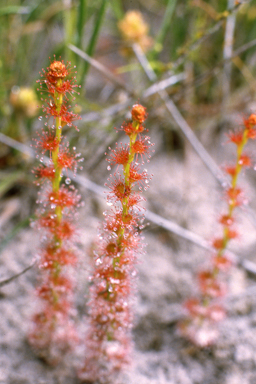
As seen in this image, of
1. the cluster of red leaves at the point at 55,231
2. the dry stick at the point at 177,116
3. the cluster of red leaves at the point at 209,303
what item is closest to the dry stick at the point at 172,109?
the dry stick at the point at 177,116

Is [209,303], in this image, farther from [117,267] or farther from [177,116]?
[177,116]

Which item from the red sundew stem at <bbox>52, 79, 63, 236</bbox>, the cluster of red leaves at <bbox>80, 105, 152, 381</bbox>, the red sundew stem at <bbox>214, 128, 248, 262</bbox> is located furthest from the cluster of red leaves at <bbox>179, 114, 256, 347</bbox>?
the red sundew stem at <bbox>52, 79, 63, 236</bbox>

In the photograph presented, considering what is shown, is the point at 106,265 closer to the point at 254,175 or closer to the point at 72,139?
the point at 72,139

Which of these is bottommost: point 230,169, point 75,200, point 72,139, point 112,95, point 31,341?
point 31,341

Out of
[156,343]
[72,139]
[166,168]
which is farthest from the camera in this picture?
[166,168]

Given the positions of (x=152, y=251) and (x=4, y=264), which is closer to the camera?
(x=4, y=264)

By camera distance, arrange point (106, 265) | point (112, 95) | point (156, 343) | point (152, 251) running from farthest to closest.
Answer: point (112, 95) < point (152, 251) < point (156, 343) < point (106, 265)

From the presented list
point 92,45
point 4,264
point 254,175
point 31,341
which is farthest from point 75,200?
point 254,175

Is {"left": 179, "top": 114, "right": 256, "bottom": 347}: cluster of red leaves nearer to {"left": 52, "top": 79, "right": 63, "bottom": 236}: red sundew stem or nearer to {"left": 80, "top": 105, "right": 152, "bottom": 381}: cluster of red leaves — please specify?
{"left": 80, "top": 105, "right": 152, "bottom": 381}: cluster of red leaves
